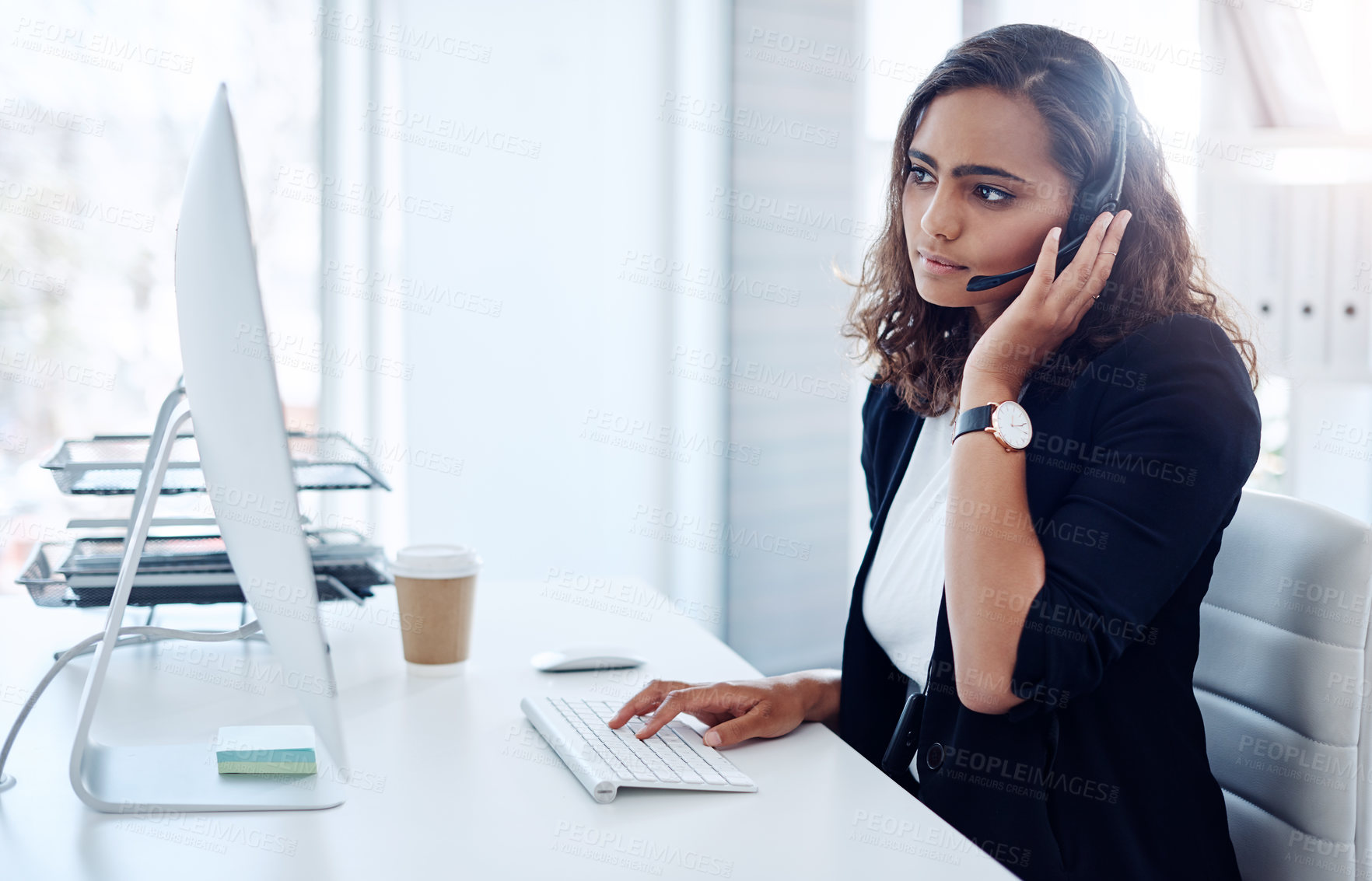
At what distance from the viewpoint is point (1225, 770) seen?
98 cm

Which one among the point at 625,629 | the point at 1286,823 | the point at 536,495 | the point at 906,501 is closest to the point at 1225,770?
the point at 1286,823

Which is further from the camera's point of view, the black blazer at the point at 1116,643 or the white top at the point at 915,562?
the white top at the point at 915,562

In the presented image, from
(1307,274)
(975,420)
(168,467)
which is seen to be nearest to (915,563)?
(975,420)

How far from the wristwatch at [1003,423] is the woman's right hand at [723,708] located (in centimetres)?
32

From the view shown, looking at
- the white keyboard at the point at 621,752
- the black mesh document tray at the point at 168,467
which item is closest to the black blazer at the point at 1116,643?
the white keyboard at the point at 621,752

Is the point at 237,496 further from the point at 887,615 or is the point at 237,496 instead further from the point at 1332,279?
the point at 1332,279

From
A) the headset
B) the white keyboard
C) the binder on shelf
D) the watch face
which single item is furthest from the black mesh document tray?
the binder on shelf

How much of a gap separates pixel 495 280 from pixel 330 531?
1235 millimetres

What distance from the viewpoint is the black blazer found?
35.5 inches

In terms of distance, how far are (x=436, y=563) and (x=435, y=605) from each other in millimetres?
48

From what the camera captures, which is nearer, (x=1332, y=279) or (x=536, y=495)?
(x=1332, y=279)

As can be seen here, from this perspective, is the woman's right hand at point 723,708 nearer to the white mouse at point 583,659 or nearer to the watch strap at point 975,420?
the white mouse at point 583,659

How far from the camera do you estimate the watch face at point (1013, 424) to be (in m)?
0.97

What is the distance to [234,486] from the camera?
0.70m
